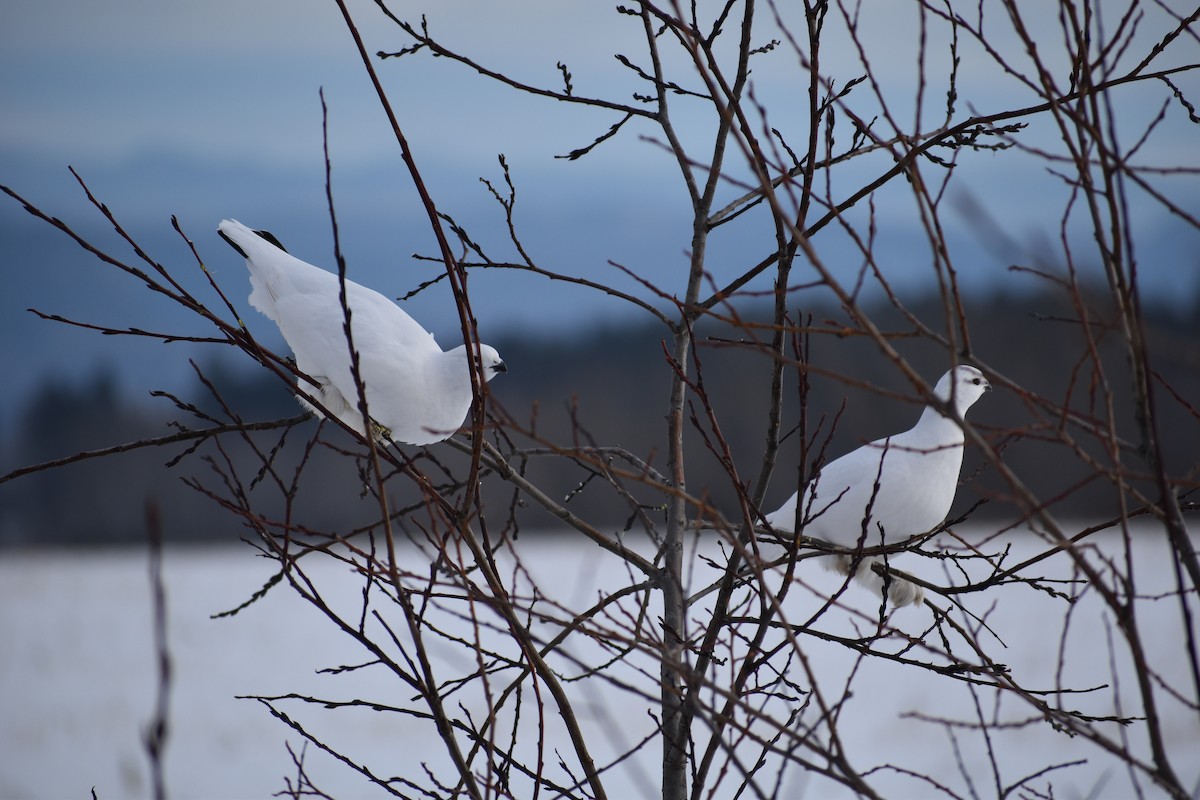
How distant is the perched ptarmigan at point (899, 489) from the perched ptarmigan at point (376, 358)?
3.56 feet

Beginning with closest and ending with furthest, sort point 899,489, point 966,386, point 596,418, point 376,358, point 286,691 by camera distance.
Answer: point 376,358
point 899,489
point 966,386
point 286,691
point 596,418

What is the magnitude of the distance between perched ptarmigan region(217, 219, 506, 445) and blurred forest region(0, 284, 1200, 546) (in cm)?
1520

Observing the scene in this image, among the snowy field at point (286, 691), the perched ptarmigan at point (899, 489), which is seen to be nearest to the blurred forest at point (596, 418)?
the snowy field at point (286, 691)

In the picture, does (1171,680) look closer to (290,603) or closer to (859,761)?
(859,761)

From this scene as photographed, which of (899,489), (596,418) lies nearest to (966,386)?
(899,489)

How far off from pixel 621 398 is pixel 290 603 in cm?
1504

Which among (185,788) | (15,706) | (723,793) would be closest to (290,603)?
(15,706)

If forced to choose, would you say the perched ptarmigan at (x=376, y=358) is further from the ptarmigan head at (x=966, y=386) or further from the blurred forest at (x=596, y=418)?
the blurred forest at (x=596, y=418)

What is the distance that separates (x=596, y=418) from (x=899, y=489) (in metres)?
22.7

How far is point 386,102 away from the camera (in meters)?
1.45

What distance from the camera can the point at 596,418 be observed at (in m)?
26.0

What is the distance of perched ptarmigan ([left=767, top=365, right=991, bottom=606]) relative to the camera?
336 centimetres

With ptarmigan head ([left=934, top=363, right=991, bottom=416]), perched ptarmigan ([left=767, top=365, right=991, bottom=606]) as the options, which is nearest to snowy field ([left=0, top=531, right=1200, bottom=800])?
perched ptarmigan ([left=767, top=365, right=991, bottom=606])

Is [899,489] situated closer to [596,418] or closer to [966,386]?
[966,386]
